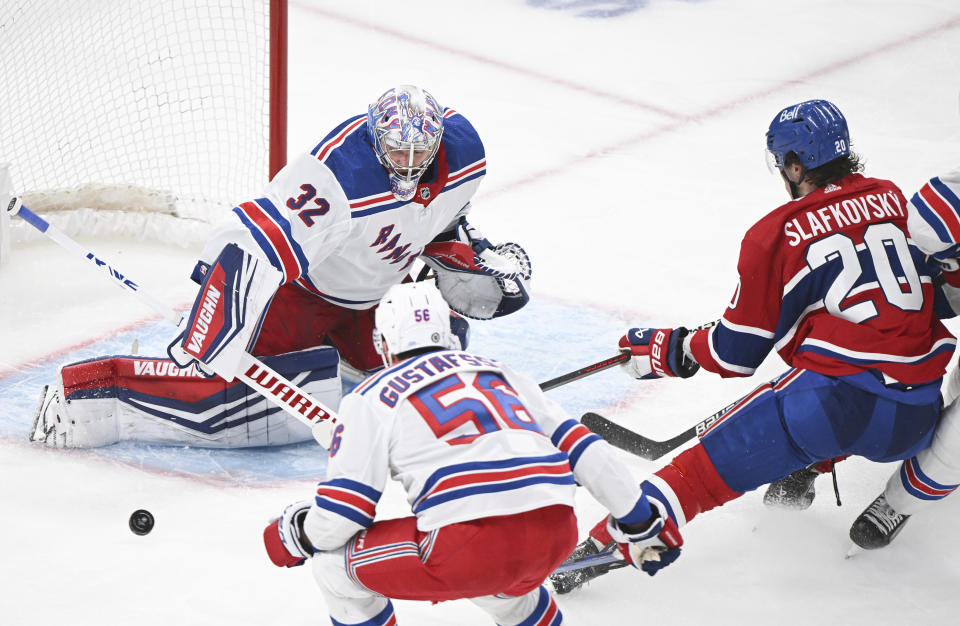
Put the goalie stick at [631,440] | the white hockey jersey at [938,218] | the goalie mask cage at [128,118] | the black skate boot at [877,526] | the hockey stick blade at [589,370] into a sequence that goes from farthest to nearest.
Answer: the goalie mask cage at [128,118], the goalie stick at [631,440], the hockey stick blade at [589,370], the black skate boot at [877,526], the white hockey jersey at [938,218]

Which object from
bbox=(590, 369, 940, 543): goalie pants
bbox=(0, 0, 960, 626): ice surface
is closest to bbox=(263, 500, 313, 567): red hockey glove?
bbox=(0, 0, 960, 626): ice surface

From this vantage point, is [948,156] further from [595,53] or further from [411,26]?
[411,26]

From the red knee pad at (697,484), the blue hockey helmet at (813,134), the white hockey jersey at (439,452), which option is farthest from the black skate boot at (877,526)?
the white hockey jersey at (439,452)

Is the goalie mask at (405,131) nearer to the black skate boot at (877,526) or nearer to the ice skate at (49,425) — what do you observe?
the ice skate at (49,425)

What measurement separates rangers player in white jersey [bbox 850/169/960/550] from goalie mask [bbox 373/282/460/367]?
3.26 ft

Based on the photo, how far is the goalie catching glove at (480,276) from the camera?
10.6 ft

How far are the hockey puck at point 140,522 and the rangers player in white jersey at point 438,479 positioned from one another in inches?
22.1

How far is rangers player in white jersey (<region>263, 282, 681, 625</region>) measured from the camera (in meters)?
1.83

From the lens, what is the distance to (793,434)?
235 cm

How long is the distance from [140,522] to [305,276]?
0.80 meters

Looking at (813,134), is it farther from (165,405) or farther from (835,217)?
(165,405)

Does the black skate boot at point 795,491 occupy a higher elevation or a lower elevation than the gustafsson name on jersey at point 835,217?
lower

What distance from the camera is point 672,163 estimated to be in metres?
4.91

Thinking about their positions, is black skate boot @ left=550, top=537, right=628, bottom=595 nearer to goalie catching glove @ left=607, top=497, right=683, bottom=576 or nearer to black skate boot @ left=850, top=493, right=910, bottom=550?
goalie catching glove @ left=607, top=497, right=683, bottom=576
